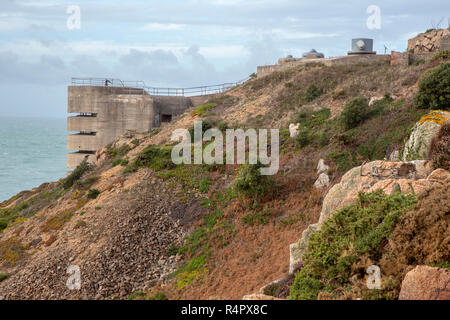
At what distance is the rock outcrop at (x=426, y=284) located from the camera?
7.82 metres

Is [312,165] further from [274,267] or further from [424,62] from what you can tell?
[424,62]

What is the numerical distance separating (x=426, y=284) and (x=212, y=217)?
41.2 feet

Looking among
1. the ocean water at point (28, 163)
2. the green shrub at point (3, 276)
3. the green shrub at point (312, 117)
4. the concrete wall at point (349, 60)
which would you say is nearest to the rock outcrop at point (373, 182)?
the green shrub at point (312, 117)

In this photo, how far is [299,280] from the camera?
1051 centimetres

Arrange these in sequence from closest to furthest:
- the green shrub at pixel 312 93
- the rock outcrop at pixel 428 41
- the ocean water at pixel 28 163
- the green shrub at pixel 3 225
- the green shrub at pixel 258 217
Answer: the green shrub at pixel 258 217
the green shrub at pixel 3 225
the green shrub at pixel 312 93
the rock outcrop at pixel 428 41
the ocean water at pixel 28 163

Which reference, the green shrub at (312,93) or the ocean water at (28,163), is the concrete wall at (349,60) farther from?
the ocean water at (28,163)

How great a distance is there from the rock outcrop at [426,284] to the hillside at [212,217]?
76cm

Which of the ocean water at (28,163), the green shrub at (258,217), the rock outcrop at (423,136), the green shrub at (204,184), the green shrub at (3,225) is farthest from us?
the ocean water at (28,163)

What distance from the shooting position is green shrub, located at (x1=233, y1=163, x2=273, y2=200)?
19.7 meters

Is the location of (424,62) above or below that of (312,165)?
above

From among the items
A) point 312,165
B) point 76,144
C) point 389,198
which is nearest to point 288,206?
point 312,165

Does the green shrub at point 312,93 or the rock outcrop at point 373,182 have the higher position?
the green shrub at point 312,93

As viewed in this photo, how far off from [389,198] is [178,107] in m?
32.3

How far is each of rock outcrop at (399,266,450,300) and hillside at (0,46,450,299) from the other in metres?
0.76
